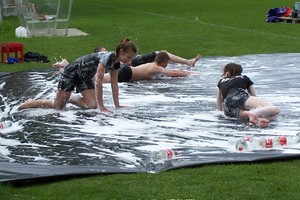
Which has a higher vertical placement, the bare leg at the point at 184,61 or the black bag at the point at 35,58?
the bare leg at the point at 184,61

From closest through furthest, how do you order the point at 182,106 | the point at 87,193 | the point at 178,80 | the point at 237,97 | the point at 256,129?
the point at 87,193
the point at 256,129
the point at 237,97
the point at 182,106
the point at 178,80

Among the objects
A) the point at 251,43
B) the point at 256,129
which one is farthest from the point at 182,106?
the point at 251,43

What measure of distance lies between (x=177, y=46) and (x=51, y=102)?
8.02 meters

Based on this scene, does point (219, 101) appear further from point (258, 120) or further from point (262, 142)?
point (262, 142)

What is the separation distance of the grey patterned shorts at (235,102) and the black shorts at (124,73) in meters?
3.15

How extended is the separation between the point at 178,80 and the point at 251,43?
581 centimetres

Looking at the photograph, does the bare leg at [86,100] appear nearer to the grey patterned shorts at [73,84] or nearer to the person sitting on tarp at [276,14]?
the grey patterned shorts at [73,84]

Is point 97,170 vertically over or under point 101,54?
under

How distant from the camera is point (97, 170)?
18.6ft

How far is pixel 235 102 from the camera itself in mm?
7656

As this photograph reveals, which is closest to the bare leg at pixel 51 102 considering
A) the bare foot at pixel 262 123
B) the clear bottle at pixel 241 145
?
the bare foot at pixel 262 123

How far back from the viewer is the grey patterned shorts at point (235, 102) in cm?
761

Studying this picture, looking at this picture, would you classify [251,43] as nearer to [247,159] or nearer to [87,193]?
[247,159]

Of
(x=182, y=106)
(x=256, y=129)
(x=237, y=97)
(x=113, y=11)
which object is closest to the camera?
(x=256, y=129)
